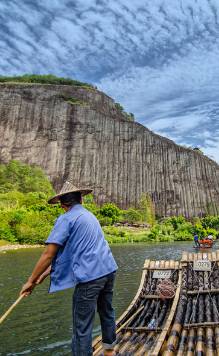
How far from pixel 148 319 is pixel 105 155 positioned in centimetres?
7937

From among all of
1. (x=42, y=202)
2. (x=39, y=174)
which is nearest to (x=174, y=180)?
(x=39, y=174)

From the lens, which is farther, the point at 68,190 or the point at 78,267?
the point at 68,190

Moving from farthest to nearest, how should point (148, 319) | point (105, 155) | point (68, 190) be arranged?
point (105, 155), point (148, 319), point (68, 190)

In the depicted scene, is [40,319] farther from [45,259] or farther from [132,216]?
[132,216]

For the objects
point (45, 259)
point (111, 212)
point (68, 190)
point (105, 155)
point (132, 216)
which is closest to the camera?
point (45, 259)

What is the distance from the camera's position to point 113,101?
10925 cm

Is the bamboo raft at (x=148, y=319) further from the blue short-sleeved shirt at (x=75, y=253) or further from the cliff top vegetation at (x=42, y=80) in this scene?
the cliff top vegetation at (x=42, y=80)

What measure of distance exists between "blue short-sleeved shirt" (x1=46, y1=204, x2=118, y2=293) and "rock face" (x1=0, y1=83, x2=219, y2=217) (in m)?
78.5

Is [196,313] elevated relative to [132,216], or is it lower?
lower

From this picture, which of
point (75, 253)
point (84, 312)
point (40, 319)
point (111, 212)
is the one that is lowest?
point (40, 319)

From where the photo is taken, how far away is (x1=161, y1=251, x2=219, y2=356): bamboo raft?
691 cm

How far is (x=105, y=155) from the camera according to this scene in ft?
290

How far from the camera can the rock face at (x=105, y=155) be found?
282 ft

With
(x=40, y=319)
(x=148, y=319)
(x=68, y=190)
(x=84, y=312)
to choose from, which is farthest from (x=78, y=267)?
(x=40, y=319)
